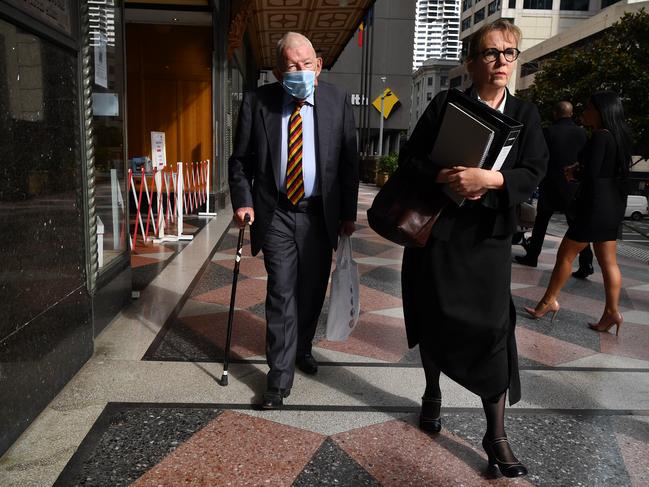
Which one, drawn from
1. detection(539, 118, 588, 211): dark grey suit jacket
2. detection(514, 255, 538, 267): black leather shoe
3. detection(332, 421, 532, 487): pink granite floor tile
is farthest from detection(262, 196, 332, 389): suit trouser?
detection(514, 255, 538, 267): black leather shoe

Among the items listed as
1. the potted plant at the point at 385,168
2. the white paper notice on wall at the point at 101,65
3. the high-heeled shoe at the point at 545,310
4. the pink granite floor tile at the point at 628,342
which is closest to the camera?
the white paper notice on wall at the point at 101,65

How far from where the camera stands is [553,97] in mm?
27844

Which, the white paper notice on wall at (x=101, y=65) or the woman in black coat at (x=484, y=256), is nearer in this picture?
the woman in black coat at (x=484, y=256)

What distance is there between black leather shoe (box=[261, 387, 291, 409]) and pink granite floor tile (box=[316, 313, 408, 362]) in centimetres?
96

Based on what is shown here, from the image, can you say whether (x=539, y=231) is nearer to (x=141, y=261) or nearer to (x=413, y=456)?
(x=141, y=261)

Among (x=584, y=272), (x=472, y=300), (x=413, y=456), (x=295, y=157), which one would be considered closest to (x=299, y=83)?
(x=295, y=157)

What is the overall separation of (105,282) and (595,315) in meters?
4.16

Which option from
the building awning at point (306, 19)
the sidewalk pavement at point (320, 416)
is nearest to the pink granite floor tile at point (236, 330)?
the sidewalk pavement at point (320, 416)

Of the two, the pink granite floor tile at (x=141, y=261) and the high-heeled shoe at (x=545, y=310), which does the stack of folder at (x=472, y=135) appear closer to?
the high-heeled shoe at (x=545, y=310)

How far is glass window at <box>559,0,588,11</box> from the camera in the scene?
63562 millimetres

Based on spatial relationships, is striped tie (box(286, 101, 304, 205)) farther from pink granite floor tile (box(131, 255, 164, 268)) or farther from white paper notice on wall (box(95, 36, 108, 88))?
pink granite floor tile (box(131, 255, 164, 268))

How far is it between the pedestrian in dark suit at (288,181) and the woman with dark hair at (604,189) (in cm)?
228

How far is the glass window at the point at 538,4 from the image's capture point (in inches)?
2534

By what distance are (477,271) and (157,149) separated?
837 centimetres
